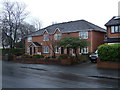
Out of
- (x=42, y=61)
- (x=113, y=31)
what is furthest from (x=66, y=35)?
(x=42, y=61)

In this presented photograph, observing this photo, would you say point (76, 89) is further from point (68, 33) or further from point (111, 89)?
point (68, 33)

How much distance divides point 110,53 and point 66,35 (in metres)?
17.0

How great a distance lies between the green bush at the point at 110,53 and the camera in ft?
51.4

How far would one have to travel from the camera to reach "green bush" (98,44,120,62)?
1568 cm

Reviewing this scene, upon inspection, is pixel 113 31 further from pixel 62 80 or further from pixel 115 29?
pixel 62 80

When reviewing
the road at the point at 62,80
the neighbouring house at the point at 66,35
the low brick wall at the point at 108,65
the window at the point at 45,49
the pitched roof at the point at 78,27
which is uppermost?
the pitched roof at the point at 78,27

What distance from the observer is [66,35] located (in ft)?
106

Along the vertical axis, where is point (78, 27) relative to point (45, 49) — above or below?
above

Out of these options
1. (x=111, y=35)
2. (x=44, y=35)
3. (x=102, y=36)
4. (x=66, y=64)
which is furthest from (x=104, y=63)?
(x=44, y=35)

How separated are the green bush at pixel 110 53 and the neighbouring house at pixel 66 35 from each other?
36.6 ft

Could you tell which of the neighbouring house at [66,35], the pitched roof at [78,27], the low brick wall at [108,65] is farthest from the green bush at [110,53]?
the pitched roof at [78,27]

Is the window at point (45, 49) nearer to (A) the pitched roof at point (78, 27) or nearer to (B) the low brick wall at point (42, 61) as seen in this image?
(A) the pitched roof at point (78, 27)

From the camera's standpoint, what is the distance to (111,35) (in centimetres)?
2522

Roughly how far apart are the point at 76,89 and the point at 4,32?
35083mm
